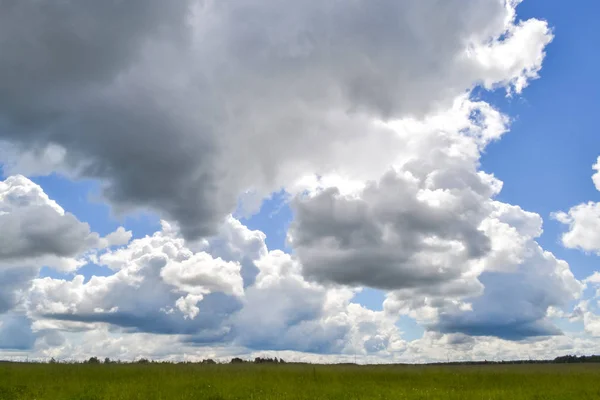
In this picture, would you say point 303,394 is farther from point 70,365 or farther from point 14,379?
point 70,365

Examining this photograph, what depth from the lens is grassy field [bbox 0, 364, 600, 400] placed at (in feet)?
107

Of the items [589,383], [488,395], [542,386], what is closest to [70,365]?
[488,395]

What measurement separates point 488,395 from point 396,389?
6353 mm

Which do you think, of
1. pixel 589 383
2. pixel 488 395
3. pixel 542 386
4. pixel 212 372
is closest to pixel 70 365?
Result: pixel 212 372

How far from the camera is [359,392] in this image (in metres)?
33.9

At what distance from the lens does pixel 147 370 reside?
Result: 43531mm

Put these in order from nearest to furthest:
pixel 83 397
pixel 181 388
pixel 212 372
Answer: pixel 83 397, pixel 181 388, pixel 212 372

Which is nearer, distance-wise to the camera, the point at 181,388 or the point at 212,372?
the point at 181,388

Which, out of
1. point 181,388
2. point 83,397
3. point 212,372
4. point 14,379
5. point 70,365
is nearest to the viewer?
point 83,397

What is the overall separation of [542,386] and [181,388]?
28593mm

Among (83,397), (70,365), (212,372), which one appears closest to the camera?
(83,397)

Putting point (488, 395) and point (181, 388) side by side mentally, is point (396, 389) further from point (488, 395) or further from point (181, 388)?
point (181, 388)

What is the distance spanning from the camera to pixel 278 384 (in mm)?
37156

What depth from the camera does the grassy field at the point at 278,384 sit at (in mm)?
32531
